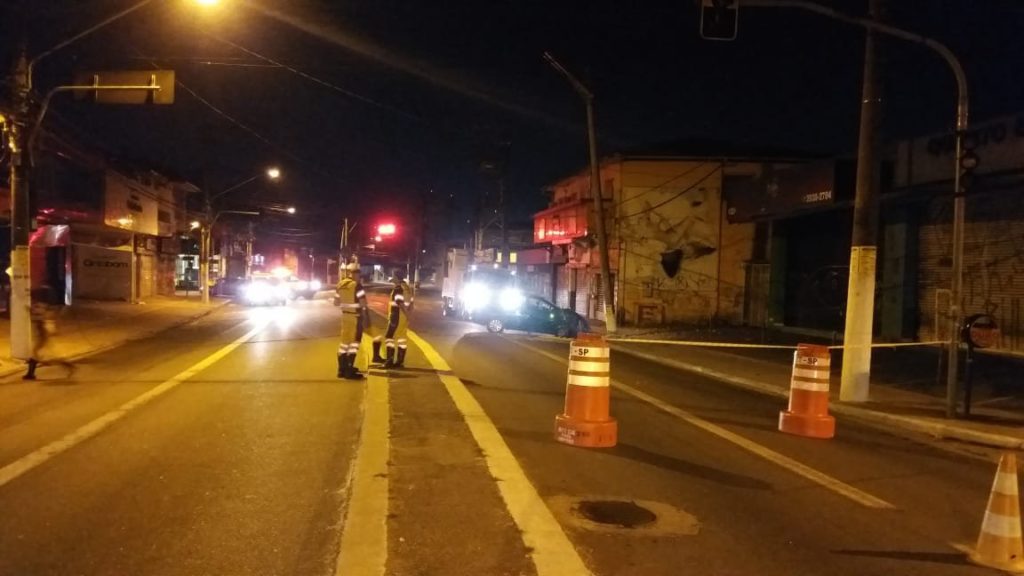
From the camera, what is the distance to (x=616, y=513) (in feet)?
21.1

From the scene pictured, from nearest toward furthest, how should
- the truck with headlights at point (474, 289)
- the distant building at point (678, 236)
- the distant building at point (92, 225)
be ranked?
the truck with headlights at point (474, 289), the distant building at point (92, 225), the distant building at point (678, 236)

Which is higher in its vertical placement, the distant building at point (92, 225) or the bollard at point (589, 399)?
the distant building at point (92, 225)

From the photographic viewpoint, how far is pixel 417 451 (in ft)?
27.3

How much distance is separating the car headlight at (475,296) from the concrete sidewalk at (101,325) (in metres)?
10.5

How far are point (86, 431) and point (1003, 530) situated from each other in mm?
8688

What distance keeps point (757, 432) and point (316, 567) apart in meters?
6.75

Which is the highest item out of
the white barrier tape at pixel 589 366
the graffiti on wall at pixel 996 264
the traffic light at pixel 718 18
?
the traffic light at pixel 718 18

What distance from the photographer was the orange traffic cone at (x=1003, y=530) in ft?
18.3

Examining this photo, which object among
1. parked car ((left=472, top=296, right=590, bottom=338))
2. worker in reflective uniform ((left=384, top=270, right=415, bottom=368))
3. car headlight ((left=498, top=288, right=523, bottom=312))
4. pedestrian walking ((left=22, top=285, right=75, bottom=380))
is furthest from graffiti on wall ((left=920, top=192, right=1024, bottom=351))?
pedestrian walking ((left=22, top=285, right=75, bottom=380))

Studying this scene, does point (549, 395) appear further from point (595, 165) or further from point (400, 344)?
point (595, 165)

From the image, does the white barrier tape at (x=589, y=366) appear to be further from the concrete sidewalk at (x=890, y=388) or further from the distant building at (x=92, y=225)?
the distant building at (x=92, y=225)

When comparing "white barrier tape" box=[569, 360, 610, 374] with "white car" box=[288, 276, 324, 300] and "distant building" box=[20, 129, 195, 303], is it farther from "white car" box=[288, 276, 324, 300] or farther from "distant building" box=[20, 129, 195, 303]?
"white car" box=[288, 276, 324, 300]

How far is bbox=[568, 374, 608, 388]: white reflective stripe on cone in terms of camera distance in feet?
28.8

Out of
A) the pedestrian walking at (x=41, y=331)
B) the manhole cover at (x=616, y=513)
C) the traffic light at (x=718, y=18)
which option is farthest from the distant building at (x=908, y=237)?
the pedestrian walking at (x=41, y=331)
